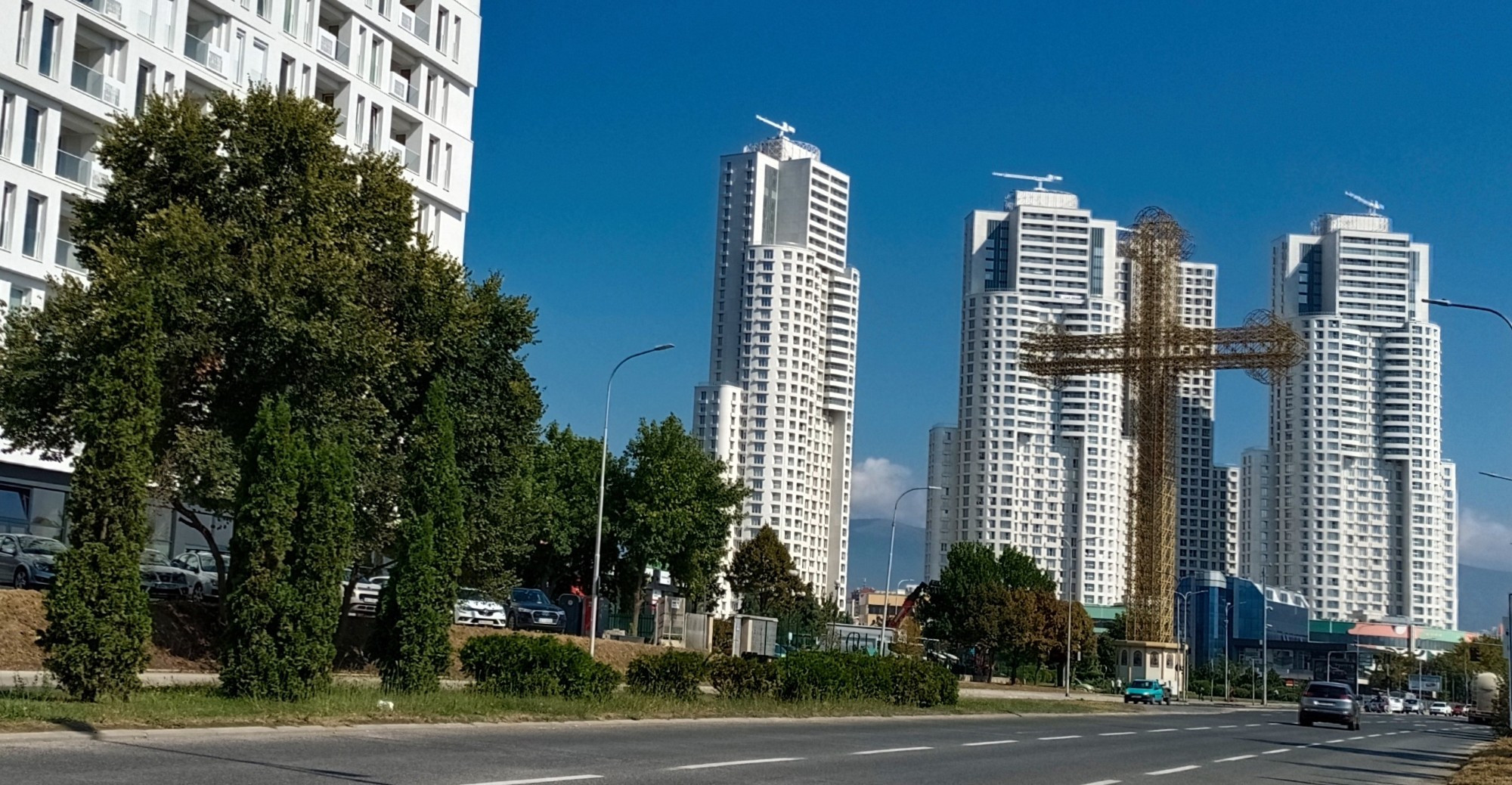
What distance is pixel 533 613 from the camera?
50.1 metres

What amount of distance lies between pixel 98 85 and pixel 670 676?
95.0 feet

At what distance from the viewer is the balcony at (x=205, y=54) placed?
4841 centimetres

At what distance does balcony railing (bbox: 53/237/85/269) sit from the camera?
1729 inches

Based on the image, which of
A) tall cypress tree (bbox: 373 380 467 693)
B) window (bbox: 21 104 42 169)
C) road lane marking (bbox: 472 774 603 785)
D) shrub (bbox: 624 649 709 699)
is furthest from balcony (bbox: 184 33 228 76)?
road lane marking (bbox: 472 774 603 785)

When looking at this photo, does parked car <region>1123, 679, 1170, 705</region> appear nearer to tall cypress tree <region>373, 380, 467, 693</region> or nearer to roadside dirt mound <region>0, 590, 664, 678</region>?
roadside dirt mound <region>0, 590, 664, 678</region>

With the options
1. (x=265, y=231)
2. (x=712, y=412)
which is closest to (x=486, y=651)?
(x=265, y=231)

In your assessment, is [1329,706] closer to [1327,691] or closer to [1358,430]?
[1327,691]

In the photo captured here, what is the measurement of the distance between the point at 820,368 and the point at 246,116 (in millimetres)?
149783

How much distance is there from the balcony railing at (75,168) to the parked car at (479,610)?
17.4 metres

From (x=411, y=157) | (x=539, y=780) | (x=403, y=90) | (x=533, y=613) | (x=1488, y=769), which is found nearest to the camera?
(x=539, y=780)

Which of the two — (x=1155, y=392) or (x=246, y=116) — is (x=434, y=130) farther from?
(x=1155, y=392)

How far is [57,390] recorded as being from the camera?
1102 inches

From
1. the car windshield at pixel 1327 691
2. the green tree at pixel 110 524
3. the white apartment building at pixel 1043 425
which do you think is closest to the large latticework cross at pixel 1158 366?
the car windshield at pixel 1327 691

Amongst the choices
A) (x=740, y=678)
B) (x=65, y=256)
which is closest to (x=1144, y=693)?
(x=740, y=678)
